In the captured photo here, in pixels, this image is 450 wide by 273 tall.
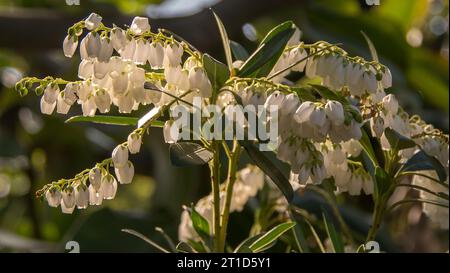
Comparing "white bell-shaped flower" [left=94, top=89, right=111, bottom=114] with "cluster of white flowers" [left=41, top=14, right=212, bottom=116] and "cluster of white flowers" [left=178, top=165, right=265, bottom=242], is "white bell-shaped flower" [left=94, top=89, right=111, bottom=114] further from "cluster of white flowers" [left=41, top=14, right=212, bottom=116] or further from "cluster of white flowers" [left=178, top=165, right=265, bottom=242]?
"cluster of white flowers" [left=178, top=165, right=265, bottom=242]

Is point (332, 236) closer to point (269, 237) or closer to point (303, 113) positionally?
point (269, 237)

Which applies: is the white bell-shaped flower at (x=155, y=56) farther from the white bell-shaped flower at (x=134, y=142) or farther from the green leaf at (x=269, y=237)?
the green leaf at (x=269, y=237)

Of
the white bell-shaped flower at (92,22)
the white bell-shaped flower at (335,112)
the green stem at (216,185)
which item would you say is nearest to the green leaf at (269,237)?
the green stem at (216,185)

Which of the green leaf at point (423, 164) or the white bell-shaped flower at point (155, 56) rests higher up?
the white bell-shaped flower at point (155, 56)

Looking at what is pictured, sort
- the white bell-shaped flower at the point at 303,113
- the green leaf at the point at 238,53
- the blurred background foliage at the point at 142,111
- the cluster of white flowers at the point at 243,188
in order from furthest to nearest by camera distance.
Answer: the blurred background foliage at the point at 142,111 → the cluster of white flowers at the point at 243,188 → the green leaf at the point at 238,53 → the white bell-shaped flower at the point at 303,113

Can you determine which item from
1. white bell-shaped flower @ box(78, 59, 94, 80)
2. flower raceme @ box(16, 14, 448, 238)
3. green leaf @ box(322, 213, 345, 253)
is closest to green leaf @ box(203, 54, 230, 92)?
flower raceme @ box(16, 14, 448, 238)

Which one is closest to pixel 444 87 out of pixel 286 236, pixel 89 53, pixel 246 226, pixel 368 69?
pixel 246 226
